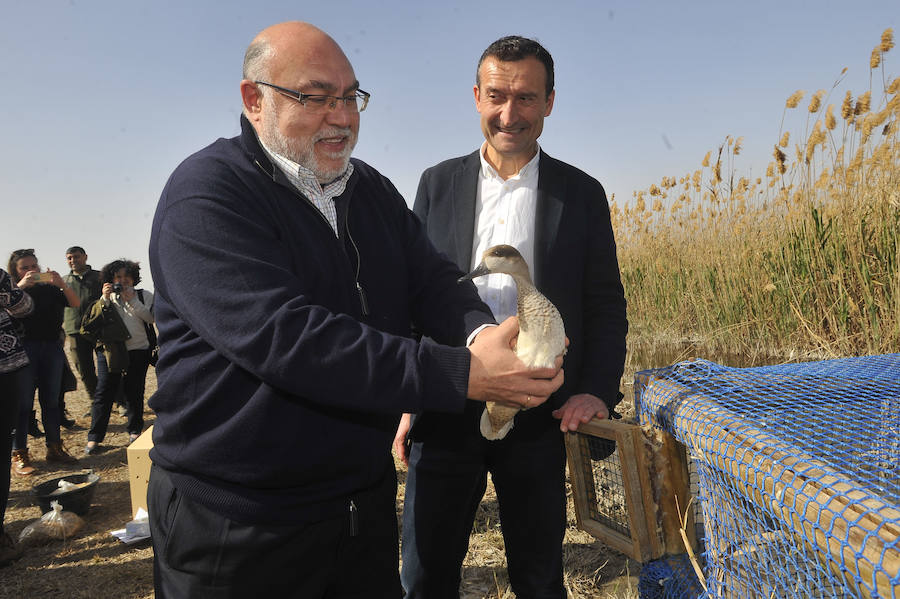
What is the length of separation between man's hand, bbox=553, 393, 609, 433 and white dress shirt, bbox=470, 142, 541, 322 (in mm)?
507

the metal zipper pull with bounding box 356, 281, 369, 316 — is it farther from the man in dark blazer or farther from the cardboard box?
the cardboard box

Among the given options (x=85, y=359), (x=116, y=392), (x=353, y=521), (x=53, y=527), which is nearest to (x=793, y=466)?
(x=353, y=521)

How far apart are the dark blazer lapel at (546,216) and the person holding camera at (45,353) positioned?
6097 millimetres

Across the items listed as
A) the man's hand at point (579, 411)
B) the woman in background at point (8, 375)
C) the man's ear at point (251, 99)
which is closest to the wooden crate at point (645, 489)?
the man's hand at point (579, 411)

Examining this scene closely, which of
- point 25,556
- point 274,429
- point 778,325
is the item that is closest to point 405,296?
point 274,429

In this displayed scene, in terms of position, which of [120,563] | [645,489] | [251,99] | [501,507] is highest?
[251,99]

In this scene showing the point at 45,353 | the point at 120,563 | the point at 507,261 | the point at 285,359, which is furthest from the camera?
the point at 45,353

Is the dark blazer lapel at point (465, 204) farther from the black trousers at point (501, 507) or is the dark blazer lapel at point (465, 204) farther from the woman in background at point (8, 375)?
the woman in background at point (8, 375)

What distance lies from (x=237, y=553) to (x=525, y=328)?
1.12 m

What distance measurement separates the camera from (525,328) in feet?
6.08

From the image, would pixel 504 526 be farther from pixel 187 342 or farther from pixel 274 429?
pixel 187 342

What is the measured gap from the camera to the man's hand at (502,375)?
57.4 inches

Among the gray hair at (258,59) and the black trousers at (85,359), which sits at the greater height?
the gray hair at (258,59)

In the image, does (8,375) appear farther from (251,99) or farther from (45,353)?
(251,99)
